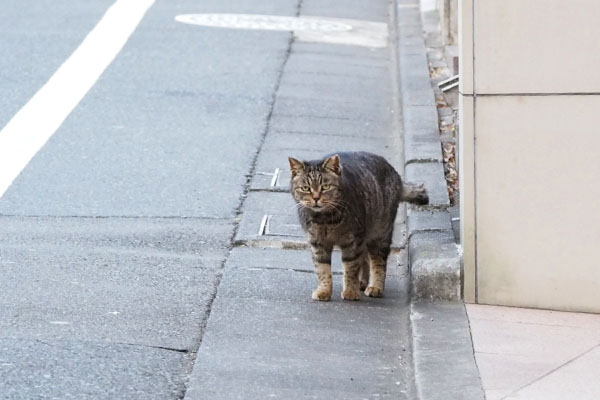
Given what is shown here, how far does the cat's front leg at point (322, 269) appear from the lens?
7613 millimetres

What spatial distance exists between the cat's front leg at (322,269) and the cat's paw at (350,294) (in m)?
0.12

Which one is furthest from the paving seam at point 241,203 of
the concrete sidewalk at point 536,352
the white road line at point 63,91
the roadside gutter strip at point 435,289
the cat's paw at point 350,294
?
the white road line at point 63,91

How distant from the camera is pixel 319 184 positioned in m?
7.54

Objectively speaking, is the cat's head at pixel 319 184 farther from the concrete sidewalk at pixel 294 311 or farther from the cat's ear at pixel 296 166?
the concrete sidewalk at pixel 294 311

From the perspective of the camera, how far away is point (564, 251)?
7.19m

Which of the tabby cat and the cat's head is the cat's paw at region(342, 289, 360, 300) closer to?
the tabby cat

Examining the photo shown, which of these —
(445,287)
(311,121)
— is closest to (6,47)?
(311,121)

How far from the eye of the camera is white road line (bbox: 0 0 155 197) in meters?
10.8

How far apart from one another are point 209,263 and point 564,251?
2200 mm

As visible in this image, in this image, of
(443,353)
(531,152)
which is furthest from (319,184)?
(443,353)

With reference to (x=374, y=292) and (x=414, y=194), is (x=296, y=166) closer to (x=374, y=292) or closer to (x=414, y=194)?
(x=374, y=292)

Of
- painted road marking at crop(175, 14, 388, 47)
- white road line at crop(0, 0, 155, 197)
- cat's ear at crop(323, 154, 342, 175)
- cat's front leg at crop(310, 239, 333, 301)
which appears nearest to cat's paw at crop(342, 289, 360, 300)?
cat's front leg at crop(310, 239, 333, 301)

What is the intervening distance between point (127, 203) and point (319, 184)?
2.40 metres

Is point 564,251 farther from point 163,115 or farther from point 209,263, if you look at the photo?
point 163,115
